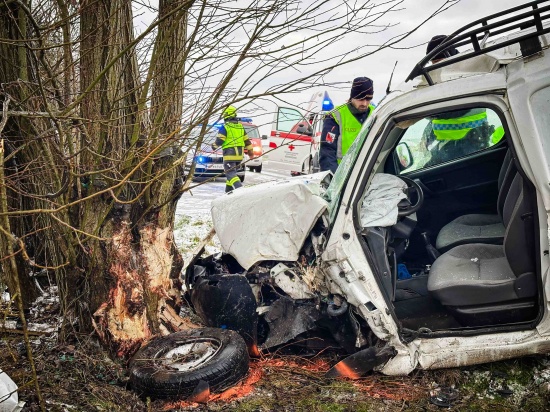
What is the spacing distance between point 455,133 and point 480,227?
770mm

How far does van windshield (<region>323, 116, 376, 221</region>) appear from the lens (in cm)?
332

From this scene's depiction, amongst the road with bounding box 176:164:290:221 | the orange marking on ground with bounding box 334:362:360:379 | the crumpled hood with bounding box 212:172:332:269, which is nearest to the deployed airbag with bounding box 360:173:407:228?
the crumpled hood with bounding box 212:172:332:269

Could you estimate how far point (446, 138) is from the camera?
4.20m

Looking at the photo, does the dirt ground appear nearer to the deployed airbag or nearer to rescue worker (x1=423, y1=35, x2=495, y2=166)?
the deployed airbag

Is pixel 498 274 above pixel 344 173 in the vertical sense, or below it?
below

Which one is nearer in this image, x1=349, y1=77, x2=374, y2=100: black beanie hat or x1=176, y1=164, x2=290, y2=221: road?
x1=349, y1=77, x2=374, y2=100: black beanie hat

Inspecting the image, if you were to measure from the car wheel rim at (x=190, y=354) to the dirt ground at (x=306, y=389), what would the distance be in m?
0.24

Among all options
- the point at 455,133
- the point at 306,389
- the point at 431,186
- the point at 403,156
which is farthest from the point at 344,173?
the point at 306,389

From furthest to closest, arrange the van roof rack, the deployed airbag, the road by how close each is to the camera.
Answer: the road < the deployed airbag < the van roof rack

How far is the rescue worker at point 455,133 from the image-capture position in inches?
156

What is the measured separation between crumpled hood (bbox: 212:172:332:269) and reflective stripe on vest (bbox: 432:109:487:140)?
1.03 m

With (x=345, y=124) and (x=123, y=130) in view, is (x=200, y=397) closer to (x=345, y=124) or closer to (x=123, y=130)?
(x=123, y=130)

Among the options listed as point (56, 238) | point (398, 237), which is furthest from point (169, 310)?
point (398, 237)

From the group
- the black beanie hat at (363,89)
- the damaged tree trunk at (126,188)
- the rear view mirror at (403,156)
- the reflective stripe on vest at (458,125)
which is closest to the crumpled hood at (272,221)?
the damaged tree trunk at (126,188)
